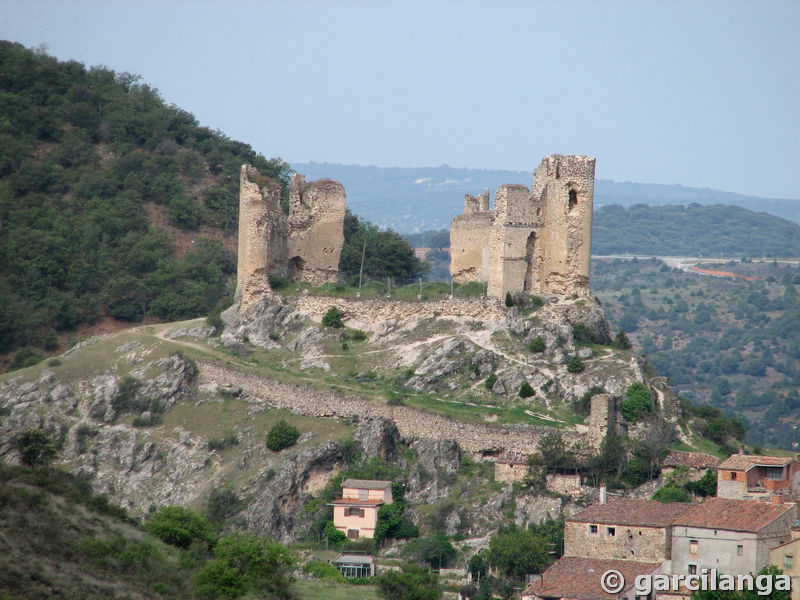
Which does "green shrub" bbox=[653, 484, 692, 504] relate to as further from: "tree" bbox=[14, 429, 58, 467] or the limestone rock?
"tree" bbox=[14, 429, 58, 467]

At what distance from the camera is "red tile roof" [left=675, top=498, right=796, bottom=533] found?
46438 millimetres

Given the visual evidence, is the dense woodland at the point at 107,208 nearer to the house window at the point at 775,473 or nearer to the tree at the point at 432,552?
the tree at the point at 432,552

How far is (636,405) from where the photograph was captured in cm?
5738

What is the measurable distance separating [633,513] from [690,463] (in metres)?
5.67

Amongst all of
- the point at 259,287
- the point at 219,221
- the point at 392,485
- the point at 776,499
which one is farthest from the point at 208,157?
the point at 776,499

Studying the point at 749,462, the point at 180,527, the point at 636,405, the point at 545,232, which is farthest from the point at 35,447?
the point at 749,462

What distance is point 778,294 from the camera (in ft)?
607

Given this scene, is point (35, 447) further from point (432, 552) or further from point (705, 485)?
point (705, 485)

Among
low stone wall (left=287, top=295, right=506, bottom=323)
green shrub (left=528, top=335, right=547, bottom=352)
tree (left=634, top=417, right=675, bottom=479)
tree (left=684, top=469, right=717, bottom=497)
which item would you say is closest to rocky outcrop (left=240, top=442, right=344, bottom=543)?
green shrub (left=528, top=335, right=547, bottom=352)

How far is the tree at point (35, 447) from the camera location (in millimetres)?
58188

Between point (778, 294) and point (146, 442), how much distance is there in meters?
137

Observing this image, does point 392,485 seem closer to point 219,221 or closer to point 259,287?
point 259,287

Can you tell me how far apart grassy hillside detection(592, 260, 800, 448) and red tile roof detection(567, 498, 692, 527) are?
70.3 meters

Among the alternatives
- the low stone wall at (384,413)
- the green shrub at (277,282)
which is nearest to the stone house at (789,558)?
the low stone wall at (384,413)
